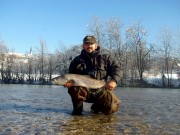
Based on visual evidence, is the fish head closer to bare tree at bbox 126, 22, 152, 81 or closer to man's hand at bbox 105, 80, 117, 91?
man's hand at bbox 105, 80, 117, 91

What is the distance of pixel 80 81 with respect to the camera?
625cm

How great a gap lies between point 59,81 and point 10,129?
1.57m

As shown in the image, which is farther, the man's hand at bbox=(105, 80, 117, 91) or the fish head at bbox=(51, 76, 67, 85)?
the man's hand at bbox=(105, 80, 117, 91)

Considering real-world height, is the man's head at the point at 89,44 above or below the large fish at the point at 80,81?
above

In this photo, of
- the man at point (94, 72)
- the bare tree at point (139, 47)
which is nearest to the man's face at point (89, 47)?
the man at point (94, 72)

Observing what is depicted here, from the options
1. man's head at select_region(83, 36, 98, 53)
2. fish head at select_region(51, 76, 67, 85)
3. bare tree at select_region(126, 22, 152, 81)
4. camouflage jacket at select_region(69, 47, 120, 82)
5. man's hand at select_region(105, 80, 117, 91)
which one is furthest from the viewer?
bare tree at select_region(126, 22, 152, 81)

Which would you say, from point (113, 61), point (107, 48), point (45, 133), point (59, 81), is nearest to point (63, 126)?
point (45, 133)

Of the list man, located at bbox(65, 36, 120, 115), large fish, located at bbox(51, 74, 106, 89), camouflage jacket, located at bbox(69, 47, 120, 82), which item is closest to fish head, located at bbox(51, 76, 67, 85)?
large fish, located at bbox(51, 74, 106, 89)

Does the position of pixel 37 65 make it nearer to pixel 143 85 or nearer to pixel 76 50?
pixel 76 50

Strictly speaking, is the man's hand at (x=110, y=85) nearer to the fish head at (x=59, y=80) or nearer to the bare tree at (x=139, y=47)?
the fish head at (x=59, y=80)

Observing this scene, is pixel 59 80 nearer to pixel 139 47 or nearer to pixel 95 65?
pixel 95 65

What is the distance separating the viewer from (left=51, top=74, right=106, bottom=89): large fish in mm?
6105

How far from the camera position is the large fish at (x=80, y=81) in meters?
6.11

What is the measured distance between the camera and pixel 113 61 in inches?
270
